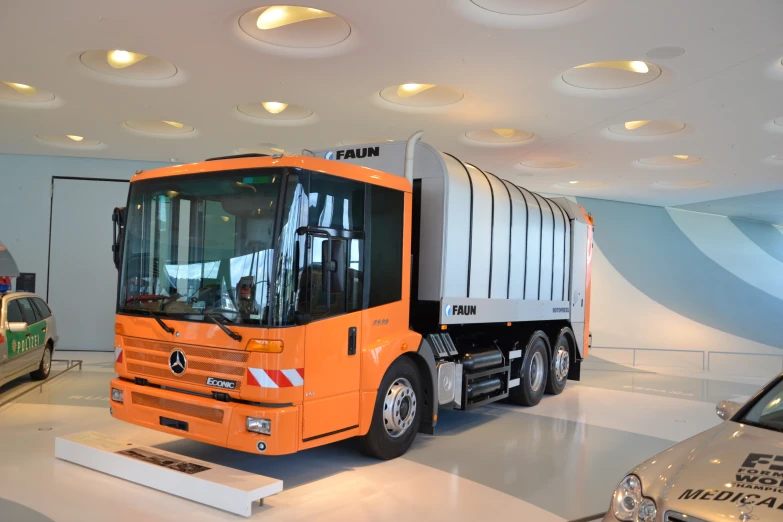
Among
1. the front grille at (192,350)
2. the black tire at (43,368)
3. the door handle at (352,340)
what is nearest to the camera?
the front grille at (192,350)

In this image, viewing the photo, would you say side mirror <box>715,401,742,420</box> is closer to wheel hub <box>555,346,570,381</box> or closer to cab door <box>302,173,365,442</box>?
cab door <box>302,173,365,442</box>

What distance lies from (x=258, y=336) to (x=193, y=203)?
1.40 metres

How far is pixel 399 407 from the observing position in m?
6.11

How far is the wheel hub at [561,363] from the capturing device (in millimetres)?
10363

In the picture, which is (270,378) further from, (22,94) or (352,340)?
(22,94)

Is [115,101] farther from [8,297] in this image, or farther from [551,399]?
[551,399]

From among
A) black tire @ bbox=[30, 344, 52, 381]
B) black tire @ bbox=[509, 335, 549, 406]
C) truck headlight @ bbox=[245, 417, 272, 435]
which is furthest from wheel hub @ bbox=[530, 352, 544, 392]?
black tire @ bbox=[30, 344, 52, 381]

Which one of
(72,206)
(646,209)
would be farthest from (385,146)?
(646,209)

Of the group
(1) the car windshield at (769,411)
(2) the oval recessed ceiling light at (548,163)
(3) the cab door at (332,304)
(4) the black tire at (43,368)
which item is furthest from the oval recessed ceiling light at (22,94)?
(1) the car windshield at (769,411)

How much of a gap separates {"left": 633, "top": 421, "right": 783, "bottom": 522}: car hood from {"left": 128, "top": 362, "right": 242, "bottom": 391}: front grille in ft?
10.2

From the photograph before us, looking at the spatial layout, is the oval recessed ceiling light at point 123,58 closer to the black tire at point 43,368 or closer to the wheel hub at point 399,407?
the black tire at point 43,368

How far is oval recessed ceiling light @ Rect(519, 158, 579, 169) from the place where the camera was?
1444 cm

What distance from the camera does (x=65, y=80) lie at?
934 cm

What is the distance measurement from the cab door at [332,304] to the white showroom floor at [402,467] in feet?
2.19
